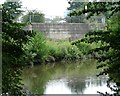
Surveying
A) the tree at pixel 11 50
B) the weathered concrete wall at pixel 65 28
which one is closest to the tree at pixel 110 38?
the tree at pixel 11 50

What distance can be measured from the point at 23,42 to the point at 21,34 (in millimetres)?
57

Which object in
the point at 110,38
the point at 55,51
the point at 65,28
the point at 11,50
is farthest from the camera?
the point at 55,51

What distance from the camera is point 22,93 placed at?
132 centimetres

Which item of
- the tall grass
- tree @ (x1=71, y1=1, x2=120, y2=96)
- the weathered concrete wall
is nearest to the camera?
tree @ (x1=71, y1=1, x2=120, y2=96)

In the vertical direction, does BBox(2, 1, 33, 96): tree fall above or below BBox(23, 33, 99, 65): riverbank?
above

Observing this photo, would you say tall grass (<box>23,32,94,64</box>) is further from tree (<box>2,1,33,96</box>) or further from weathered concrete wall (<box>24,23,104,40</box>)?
tree (<box>2,1,33,96</box>)

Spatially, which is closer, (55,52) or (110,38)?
(110,38)

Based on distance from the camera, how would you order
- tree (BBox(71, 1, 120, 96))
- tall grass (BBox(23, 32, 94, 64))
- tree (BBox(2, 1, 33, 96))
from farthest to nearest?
tall grass (BBox(23, 32, 94, 64)) < tree (BBox(2, 1, 33, 96)) < tree (BBox(71, 1, 120, 96))

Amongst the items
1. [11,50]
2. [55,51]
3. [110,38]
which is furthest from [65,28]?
[110,38]

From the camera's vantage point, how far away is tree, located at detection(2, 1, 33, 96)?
1211 mm

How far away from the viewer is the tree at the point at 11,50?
1211 millimetres

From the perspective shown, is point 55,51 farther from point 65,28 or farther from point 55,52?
point 65,28

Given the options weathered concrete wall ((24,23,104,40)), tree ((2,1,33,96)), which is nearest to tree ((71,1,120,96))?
tree ((2,1,33,96))

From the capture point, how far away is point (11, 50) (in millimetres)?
1232
